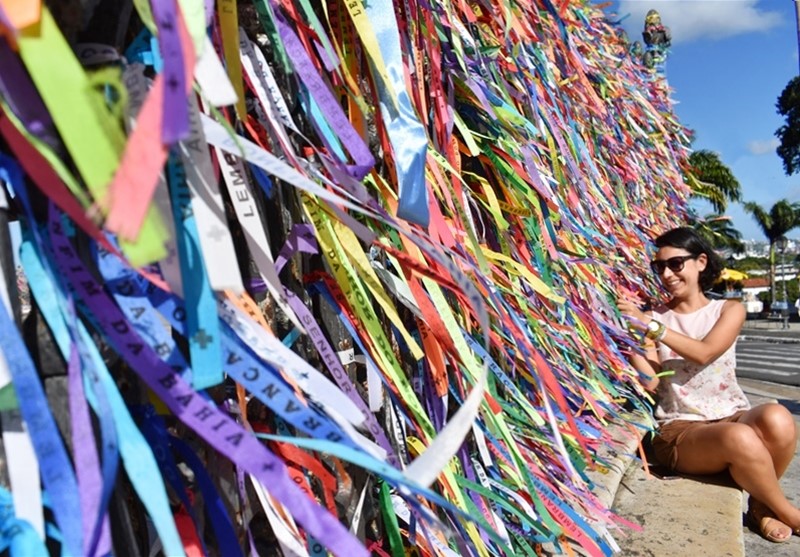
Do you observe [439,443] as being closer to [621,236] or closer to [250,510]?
[250,510]

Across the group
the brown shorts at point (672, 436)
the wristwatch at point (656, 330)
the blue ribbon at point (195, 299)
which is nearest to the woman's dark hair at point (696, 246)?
the wristwatch at point (656, 330)

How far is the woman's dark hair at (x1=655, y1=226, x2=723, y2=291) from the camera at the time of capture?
8.20 feet

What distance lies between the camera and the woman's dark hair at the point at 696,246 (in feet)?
8.20

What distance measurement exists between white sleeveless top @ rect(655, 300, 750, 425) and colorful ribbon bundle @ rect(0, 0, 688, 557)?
43.2 inches

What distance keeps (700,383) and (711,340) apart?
181mm

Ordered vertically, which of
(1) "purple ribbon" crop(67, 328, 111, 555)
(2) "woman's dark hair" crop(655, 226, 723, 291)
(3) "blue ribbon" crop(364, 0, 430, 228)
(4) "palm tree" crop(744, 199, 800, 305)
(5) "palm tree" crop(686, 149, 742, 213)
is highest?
(3) "blue ribbon" crop(364, 0, 430, 228)

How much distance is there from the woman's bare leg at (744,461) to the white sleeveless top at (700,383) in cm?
20

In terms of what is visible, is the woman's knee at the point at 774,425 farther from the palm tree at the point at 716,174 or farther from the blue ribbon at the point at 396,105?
the palm tree at the point at 716,174

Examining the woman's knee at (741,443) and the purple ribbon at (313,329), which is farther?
the woman's knee at (741,443)

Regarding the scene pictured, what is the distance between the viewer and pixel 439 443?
438 mm

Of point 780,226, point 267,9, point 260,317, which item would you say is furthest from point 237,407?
point 780,226

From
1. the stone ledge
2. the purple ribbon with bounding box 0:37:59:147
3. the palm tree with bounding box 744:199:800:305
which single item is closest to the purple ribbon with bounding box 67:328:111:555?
the purple ribbon with bounding box 0:37:59:147

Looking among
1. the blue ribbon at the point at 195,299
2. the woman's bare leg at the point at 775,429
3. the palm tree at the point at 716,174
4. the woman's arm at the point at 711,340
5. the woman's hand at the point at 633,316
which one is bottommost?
the palm tree at the point at 716,174

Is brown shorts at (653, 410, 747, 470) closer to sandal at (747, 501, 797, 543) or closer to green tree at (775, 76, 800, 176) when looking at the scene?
sandal at (747, 501, 797, 543)
